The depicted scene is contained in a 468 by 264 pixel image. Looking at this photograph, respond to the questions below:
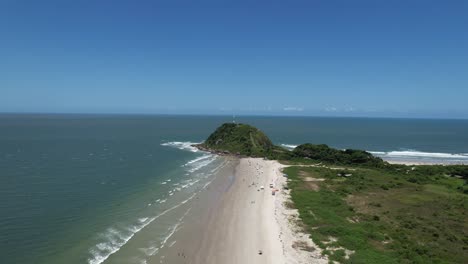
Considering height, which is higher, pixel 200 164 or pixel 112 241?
pixel 200 164

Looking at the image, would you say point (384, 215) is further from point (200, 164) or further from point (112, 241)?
point (200, 164)

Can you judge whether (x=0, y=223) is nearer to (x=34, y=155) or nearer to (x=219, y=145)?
(x=34, y=155)

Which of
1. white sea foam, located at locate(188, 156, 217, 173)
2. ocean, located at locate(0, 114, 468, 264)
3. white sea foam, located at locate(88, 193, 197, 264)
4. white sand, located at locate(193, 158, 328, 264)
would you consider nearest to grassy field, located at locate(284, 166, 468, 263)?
white sand, located at locate(193, 158, 328, 264)

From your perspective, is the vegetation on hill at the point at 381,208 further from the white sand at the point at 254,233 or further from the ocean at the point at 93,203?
the ocean at the point at 93,203

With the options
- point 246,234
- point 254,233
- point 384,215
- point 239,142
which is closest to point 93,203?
point 246,234

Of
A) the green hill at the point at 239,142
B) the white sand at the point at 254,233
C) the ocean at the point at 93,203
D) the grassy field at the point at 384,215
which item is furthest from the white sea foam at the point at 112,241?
the green hill at the point at 239,142

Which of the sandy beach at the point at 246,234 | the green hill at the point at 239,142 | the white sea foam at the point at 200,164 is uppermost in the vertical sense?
the green hill at the point at 239,142
